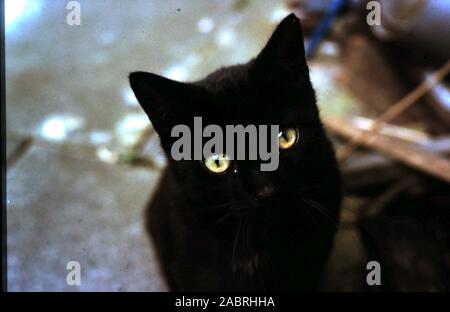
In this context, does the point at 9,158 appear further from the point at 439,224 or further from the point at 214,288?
the point at 439,224

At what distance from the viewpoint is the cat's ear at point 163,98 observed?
3.97 feet

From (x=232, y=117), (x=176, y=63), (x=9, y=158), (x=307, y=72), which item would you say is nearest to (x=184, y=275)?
(x=232, y=117)

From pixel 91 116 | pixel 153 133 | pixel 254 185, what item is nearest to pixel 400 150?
pixel 254 185

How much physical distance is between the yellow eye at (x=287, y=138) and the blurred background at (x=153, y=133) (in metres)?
0.22

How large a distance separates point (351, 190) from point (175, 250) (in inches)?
39.8

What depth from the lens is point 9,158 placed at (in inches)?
83.7

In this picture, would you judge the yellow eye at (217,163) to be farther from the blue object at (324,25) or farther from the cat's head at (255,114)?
the blue object at (324,25)

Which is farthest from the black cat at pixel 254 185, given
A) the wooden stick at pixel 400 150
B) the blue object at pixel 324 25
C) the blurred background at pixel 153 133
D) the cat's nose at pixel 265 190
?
the blue object at pixel 324 25

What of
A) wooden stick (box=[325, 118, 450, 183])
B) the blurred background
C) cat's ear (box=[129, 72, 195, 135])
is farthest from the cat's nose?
wooden stick (box=[325, 118, 450, 183])

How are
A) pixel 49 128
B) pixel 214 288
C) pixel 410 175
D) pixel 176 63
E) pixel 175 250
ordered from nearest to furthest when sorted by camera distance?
pixel 214 288 → pixel 175 250 → pixel 410 175 → pixel 49 128 → pixel 176 63

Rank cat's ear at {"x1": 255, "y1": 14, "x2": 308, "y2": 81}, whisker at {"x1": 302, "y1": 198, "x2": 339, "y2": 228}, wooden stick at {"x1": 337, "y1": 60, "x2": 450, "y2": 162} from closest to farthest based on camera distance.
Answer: cat's ear at {"x1": 255, "y1": 14, "x2": 308, "y2": 81} → whisker at {"x1": 302, "y1": 198, "x2": 339, "y2": 228} → wooden stick at {"x1": 337, "y1": 60, "x2": 450, "y2": 162}

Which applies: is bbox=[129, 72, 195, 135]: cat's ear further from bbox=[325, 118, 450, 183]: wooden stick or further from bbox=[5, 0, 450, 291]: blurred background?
bbox=[325, 118, 450, 183]: wooden stick

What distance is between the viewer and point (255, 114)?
49.6 inches

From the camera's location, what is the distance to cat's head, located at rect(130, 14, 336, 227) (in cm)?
122
